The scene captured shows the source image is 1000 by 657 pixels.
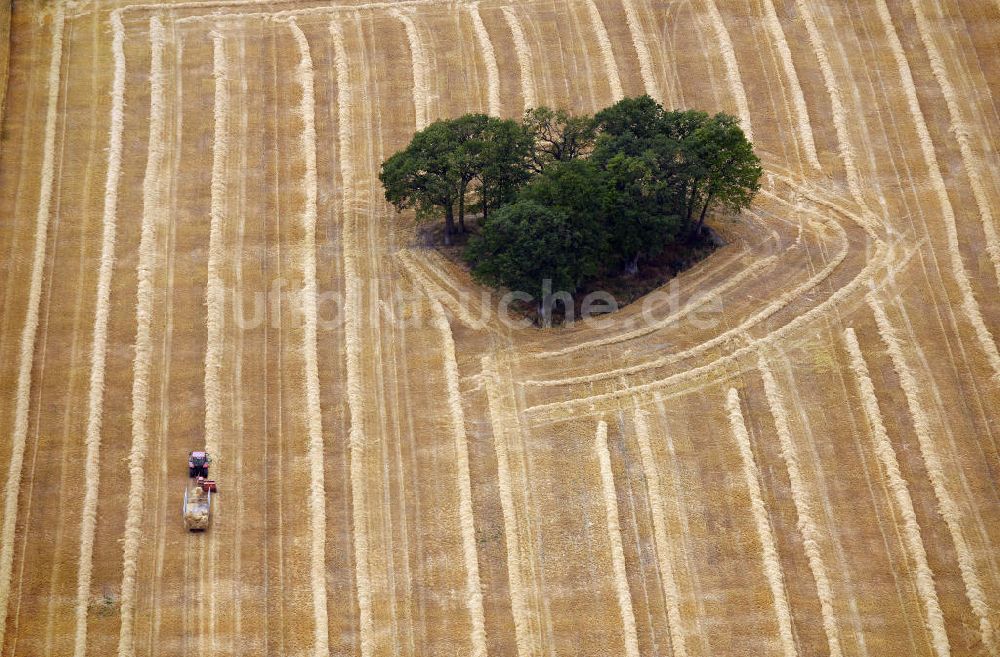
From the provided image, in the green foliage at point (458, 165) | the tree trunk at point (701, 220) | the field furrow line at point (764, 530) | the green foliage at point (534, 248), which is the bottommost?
the field furrow line at point (764, 530)

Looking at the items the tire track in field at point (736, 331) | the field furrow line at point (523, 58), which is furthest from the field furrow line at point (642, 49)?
the tire track in field at point (736, 331)

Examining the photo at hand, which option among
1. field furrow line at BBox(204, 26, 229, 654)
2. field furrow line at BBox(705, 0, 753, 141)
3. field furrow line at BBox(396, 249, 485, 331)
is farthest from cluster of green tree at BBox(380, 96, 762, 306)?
field furrow line at BBox(705, 0, 753, 141)

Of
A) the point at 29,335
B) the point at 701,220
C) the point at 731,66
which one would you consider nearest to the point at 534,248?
the point at 701,220

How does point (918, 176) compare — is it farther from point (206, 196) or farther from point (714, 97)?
point (206, 196)

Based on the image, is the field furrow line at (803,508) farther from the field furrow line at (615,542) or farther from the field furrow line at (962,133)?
the field furrow line at (962,133)

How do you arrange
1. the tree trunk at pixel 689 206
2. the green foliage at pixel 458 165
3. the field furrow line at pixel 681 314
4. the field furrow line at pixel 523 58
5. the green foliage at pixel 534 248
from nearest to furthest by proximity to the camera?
the green foliage at pixel 534 248 < the field furrow line at pixel 681 314 < the green foliage at pixel 458 165 < the tree trunk at pixel 689 206 < the field furrow line at pixel 523 58

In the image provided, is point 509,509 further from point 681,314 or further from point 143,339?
point 143,339

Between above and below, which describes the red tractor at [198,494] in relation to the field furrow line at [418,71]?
below
